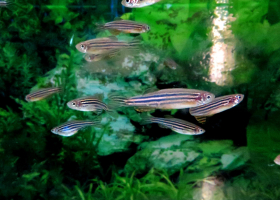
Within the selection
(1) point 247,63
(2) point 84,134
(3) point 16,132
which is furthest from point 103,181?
(1) point 247,63

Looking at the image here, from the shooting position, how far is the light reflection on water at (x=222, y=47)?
380 centimetres

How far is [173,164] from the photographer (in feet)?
13.7

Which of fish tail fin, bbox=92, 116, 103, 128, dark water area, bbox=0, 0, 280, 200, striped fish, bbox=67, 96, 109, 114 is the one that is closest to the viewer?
striped fish, bbox=67, 96, 109, 114

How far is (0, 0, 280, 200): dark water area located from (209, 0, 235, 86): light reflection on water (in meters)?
0.02

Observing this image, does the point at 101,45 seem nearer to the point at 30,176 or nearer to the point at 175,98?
the point at 175,98

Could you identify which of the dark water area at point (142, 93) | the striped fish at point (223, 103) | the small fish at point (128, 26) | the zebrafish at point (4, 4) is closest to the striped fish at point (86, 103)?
the dark water area at point (142, 93)

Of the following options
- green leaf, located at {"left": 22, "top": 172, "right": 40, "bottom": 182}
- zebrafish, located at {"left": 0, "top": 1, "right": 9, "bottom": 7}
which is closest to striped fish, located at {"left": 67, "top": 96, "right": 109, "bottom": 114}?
green leaf, located at {"left": 22, "top": 172, "right": 40, "bottom": 182}

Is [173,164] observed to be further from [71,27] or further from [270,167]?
[71,27]

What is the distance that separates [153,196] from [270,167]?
218 centimetres

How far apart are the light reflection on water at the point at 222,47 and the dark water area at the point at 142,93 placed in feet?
0.06

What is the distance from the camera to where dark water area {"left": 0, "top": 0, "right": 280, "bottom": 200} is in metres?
3.80

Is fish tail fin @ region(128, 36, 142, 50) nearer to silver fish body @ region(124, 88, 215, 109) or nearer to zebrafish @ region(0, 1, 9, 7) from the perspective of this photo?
silver fish body @ region(124, 88, 215, 109)

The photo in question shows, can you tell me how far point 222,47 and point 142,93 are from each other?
164 cm

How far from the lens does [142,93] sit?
3.76 m
